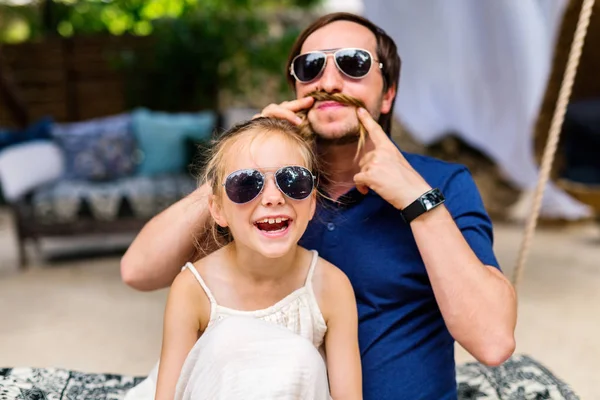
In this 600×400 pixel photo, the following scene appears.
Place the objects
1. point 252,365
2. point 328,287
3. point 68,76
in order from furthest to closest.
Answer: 1. point 68,76
2. point 328,287
3. point 252,365

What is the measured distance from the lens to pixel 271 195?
1.22m

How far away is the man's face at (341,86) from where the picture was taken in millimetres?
1457

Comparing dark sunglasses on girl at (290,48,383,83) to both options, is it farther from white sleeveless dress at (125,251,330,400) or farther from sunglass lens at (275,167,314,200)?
white sleeveless dress at (125,251,330,400)

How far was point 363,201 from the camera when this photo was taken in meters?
1.52

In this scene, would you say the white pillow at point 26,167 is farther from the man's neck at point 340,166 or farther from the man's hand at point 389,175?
the man's hand at point 389,175

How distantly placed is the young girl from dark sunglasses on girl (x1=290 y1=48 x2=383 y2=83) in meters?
0.20

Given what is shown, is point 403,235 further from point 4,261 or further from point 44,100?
point 44,100

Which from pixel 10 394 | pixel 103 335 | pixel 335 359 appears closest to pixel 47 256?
pixel 103 335

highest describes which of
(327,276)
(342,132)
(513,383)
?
(342,132)

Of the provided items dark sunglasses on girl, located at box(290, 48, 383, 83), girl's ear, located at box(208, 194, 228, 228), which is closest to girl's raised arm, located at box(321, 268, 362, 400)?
girl's ear, located at box(208, 194, 228, 228)

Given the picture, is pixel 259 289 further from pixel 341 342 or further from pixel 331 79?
pixel 331 79

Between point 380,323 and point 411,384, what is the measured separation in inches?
5.4

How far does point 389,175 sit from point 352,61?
0.28m

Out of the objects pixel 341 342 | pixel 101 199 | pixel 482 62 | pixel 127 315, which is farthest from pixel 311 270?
pixel 101 199
